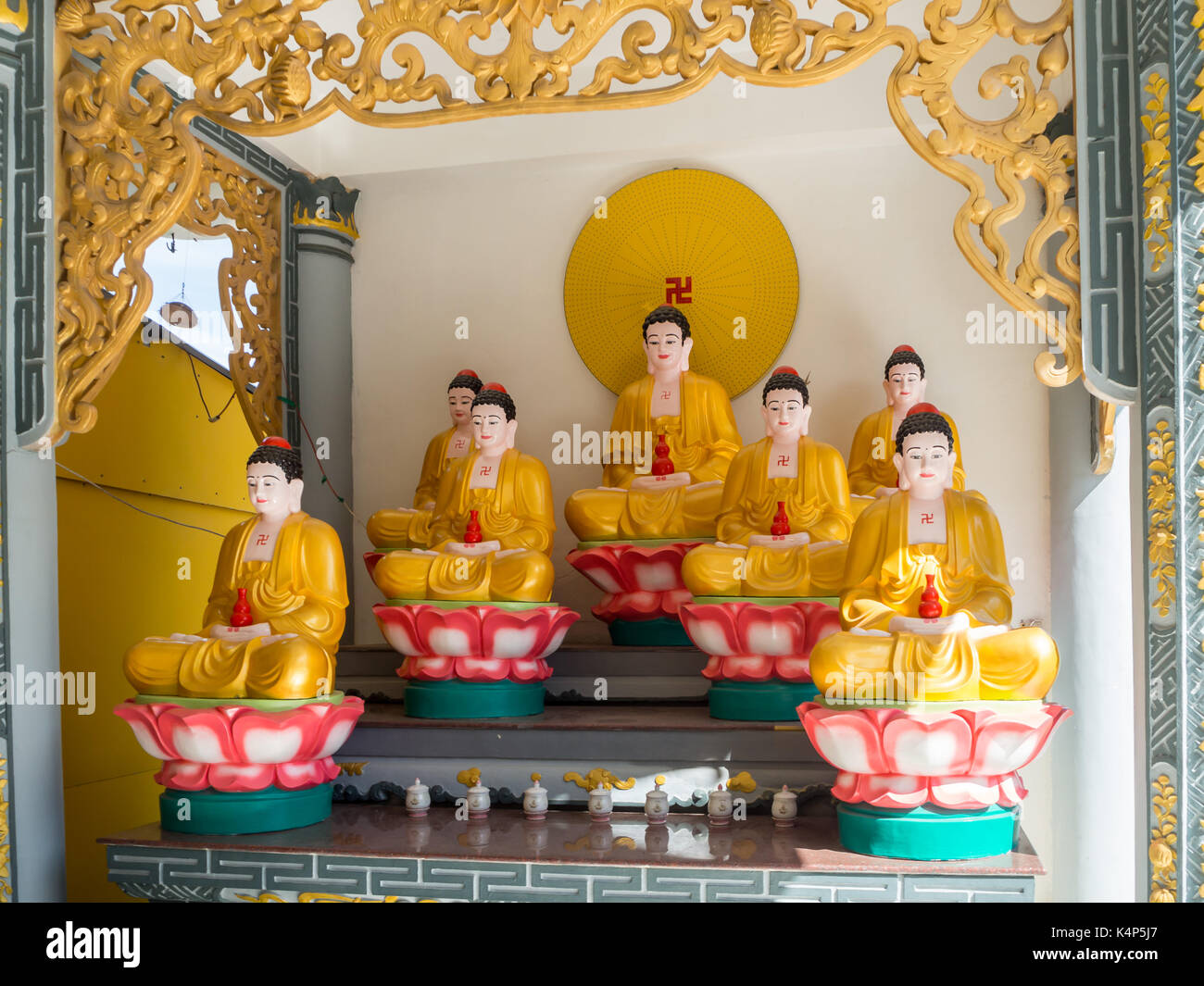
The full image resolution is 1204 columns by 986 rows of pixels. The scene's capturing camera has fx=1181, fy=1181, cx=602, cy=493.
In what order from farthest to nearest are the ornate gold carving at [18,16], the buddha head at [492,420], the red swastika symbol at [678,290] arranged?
the red swastika symbol at [678,290] → the buddha head at [492,420] → the ornate gold carving at [18,16]

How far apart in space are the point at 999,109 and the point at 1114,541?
8.64 ft

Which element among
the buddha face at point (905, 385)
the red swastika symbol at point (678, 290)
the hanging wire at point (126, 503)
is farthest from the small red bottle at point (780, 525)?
the hanging wire at point (126, 503)

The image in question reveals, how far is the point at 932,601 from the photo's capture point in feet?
13.6

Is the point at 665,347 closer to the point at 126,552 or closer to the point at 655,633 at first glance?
the point at 655,633

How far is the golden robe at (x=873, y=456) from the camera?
244 inches

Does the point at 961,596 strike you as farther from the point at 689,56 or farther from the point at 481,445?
the point at 481,445

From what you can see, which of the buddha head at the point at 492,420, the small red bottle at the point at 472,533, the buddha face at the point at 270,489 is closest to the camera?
the buddha face at the point at 270,489

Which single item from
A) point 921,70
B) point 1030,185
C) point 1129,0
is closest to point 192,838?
point 921,70

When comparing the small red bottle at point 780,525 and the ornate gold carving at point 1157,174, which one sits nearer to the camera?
the ornate gold carving at point 1157,174

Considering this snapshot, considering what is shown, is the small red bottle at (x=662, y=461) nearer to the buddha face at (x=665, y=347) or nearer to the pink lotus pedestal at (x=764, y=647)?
the buddha face at (x=665, y=347)

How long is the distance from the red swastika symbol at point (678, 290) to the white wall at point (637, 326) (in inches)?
12.9

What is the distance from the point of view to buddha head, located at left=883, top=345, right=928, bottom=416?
241 inches

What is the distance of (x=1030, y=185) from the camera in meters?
6.46

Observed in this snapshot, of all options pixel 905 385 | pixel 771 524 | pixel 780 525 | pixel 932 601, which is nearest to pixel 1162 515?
pixel 932 601
